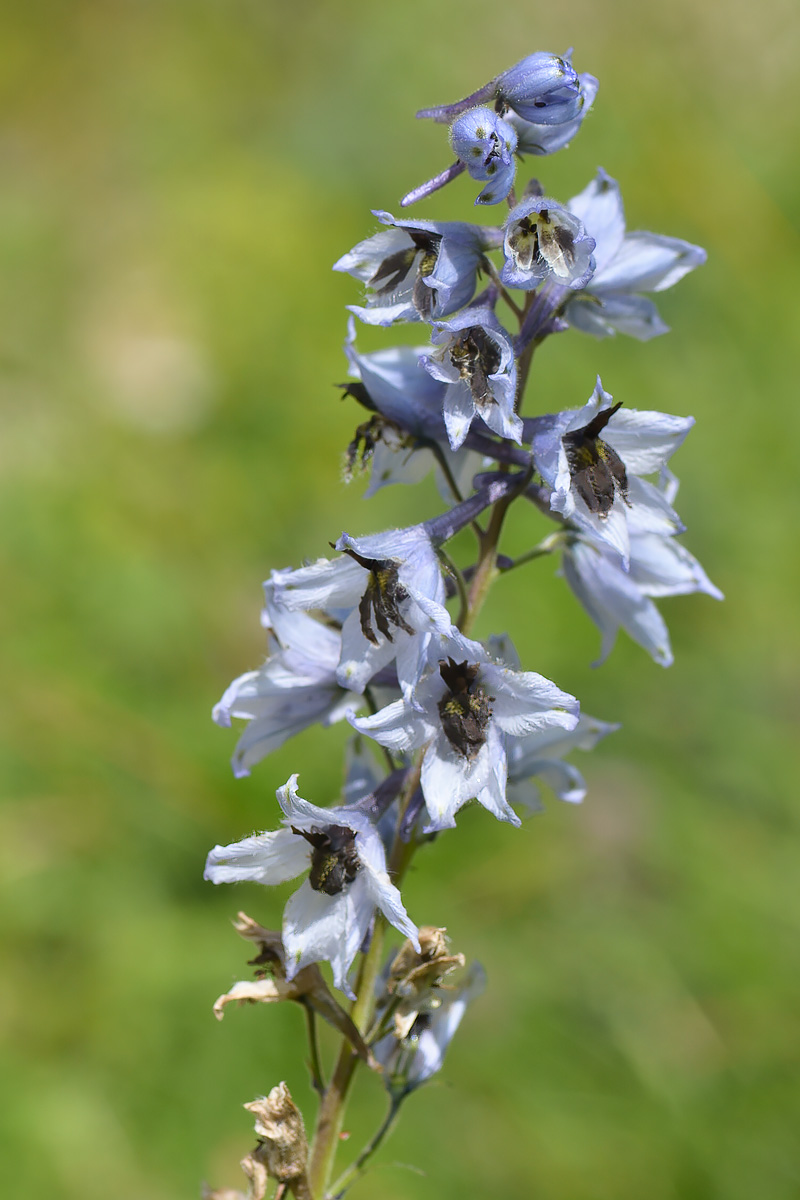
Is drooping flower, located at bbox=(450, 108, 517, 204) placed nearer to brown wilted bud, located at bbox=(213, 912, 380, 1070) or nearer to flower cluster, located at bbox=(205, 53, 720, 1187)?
flower cluster, located at bbox=(205, 53, 720, 1187)

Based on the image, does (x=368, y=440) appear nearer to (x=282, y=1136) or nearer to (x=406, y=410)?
(x=406, y=410)

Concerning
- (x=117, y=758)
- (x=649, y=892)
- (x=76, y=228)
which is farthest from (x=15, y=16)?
(x=649, y=892)

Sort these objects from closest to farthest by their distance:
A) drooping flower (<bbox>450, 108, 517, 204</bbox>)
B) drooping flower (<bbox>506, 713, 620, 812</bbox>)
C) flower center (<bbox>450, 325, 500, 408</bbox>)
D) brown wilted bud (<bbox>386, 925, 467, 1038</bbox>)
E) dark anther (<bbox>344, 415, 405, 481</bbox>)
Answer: drooping flower (<bbox>450, 108, 517, 204</bbox>), flower center (<bbox>450, 325, 500, 408</bbox>), brown wilted bud (<bbox>386, 925, 467, 1038</bbox>), dark anther (<bbox>344, 415, 405, 481</bbox>), drooping flower (<bbox>506, 713, 620, 812</bbox>)

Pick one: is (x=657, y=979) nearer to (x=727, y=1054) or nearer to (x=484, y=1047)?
(x=727, y=1054)

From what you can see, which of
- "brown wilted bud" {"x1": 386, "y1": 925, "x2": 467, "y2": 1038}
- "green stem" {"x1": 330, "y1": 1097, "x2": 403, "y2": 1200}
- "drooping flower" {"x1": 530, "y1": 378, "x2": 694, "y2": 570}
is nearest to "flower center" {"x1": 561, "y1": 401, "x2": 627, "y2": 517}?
"drooping flower" {"x1": 530, "y1": 378, "x2": 694, "y2": 570}

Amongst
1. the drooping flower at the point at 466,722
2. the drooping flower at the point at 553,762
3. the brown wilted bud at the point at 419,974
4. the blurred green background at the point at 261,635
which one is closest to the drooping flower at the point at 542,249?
the drooping flower at the point at 466,722

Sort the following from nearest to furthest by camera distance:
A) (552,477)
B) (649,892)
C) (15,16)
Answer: (552,477) < (649,892) < (15,16)

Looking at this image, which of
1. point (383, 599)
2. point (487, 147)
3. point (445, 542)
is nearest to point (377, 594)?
point (383, 599)
